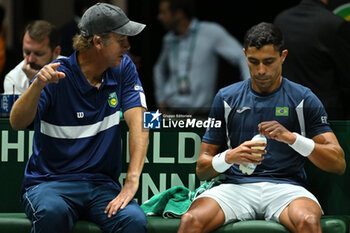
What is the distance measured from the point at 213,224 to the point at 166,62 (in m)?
1.17

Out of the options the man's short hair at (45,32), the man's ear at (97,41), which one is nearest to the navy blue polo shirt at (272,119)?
the man's ear at (97,41)

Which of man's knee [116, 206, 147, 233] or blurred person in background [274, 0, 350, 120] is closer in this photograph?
man's knee [116, 206, 147, 233]

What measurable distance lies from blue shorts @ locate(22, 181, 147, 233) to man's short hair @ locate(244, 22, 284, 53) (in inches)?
45.1

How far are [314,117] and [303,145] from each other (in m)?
0.24

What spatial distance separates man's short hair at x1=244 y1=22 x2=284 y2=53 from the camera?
404 centimetres

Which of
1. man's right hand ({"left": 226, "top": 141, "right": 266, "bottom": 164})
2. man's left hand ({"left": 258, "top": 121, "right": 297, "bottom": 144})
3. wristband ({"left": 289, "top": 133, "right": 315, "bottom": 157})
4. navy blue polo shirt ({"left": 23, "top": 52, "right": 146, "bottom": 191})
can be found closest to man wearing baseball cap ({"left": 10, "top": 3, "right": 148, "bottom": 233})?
navy blue polo shirt ({"left": 23, "top": 52, "right": 146, "bottom": 191})

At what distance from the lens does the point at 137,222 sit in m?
3.84

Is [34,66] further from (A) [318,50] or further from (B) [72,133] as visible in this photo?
(A) [318,50]

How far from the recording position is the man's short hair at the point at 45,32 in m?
4.58

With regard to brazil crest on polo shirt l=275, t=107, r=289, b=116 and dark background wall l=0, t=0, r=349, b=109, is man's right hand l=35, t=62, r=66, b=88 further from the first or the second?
brazil crest on polo shirt l=275, t=107, r=289, b=116

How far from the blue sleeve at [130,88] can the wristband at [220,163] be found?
1.77ft

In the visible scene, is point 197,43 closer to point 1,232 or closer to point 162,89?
point 162,89

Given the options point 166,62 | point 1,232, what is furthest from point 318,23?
point 1,232

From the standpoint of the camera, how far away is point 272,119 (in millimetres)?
4121
